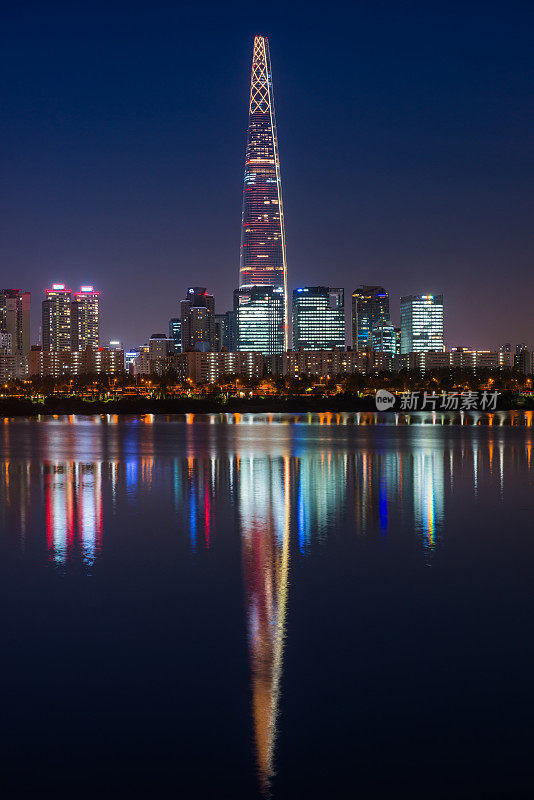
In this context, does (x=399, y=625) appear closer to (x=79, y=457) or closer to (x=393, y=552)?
(x=393, y=552)

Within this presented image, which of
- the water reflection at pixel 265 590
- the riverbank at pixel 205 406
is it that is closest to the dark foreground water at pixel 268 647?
the water reflection at pixel 265 590

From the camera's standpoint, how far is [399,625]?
8.62 m

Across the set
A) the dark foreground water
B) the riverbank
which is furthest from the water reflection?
the riverbank

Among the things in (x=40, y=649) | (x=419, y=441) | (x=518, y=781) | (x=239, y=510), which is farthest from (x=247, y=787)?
(x=419, y=441)

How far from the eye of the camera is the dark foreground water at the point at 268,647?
561 centimetres

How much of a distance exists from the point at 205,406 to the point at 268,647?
9337cm

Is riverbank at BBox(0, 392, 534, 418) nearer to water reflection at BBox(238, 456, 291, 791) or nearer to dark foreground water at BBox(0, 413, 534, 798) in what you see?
water reflection at BBox(238, 456, 291, 791)

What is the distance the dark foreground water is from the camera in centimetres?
561

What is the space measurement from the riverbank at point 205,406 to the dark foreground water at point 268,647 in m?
79.6

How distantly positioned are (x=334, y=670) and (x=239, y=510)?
9.39 metres

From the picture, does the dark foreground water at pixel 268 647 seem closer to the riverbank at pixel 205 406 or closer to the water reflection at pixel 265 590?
the water reflection at pixel 265 590

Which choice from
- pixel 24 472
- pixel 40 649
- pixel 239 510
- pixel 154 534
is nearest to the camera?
pixel 40 649

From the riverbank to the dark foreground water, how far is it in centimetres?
7959

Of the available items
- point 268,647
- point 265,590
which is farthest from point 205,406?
point 268,647
